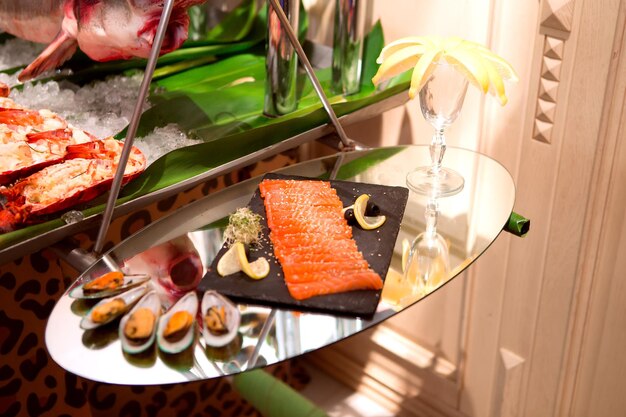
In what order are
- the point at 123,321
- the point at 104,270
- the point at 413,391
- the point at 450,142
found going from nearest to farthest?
1. the point at 123,321
2. the point at 104,270
3. the point at 450,142
4. the point at 413,391

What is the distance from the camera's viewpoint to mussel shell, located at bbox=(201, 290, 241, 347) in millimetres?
747

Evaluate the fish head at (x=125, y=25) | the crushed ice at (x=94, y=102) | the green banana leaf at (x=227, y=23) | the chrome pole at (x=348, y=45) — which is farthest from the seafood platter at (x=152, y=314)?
the green banana leaf at (x=227, y=23)

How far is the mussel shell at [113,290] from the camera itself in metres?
0.80

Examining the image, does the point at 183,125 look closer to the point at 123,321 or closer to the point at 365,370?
the point at 123,321

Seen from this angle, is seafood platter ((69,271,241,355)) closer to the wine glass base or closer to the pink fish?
the wine glass base

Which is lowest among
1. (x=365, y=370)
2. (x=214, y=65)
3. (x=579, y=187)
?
(x=365, y=370)

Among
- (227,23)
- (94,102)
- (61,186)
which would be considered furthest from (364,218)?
(227,23)

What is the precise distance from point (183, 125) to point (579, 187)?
0.70 meters

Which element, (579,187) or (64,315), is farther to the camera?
(579,187)

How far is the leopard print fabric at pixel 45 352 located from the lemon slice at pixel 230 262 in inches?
15.4

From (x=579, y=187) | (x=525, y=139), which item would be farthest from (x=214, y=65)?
(x=579, y=187)

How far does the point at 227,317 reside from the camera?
0.76 m

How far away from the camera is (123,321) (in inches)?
29.6

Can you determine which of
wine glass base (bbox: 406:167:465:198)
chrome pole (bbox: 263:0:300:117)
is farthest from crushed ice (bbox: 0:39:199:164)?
wine glass base (bbox: 406:167:465:198)
